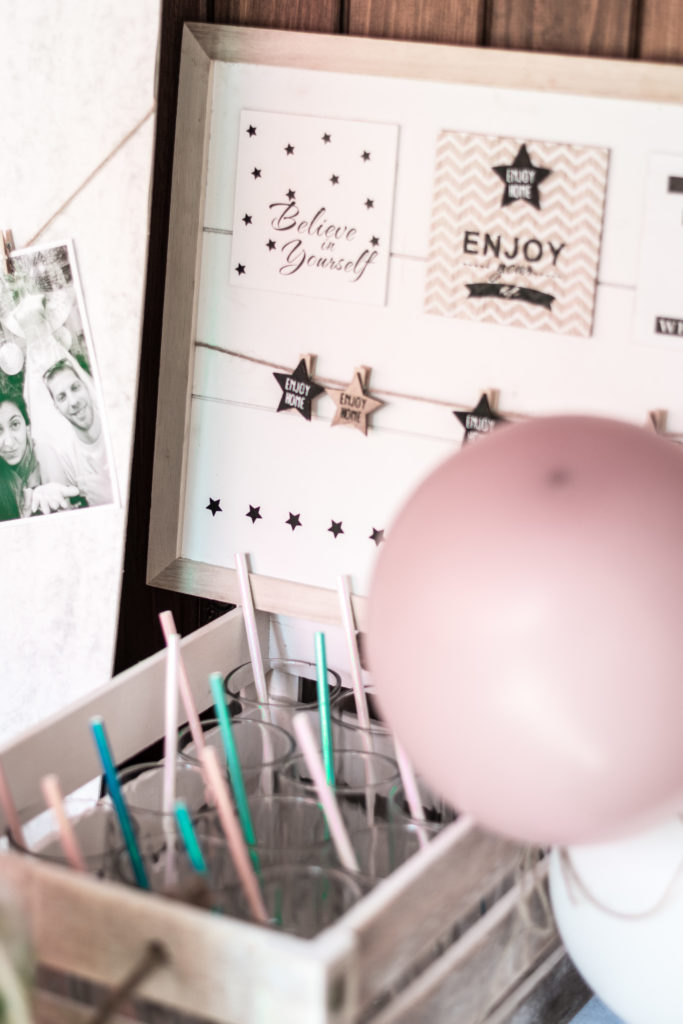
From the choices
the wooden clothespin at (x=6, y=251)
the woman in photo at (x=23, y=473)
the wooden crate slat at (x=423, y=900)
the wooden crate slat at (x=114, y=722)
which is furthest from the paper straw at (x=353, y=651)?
the wooden clothespin at (x=6, y=251)

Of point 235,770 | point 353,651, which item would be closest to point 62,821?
point 235,770

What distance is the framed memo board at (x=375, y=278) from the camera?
1122mm

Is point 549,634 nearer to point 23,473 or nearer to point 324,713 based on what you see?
point 324,713

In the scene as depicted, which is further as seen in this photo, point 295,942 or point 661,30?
point 661,30

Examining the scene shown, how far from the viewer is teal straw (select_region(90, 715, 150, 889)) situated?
0.91 m

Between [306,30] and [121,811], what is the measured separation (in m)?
0.82

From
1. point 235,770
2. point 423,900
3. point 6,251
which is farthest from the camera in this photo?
point 6,251

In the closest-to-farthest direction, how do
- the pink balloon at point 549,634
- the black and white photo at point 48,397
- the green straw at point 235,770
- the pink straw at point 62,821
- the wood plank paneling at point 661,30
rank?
1. the pink balloon at point 549,634
2. the pink straw at point 62,821
3. the green straw at point 235,770
4. the wood plank paneling at point 661,30
5. the black and white photo at point 48,397

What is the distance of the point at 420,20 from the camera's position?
1182mm

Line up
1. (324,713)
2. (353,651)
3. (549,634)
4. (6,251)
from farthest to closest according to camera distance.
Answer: (6,251), (353,651), (324,713), (549,634)

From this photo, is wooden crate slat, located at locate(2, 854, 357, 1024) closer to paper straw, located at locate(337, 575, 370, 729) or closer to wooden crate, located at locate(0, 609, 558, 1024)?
wooden crate, located at locate(0, 609, 558, 1024)

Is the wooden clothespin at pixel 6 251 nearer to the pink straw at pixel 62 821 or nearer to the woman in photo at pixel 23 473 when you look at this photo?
the woman in photo at pixel 23 473

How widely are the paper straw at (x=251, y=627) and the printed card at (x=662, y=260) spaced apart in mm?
495

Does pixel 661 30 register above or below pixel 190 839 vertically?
above
